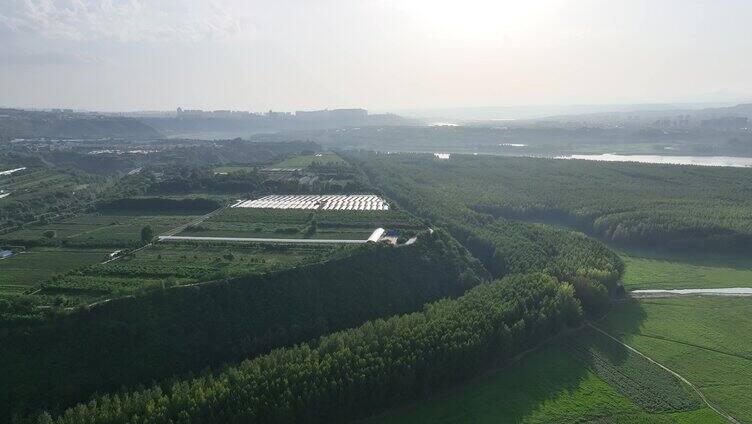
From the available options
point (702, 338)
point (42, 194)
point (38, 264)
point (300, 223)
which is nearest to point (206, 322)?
point (38, 264)

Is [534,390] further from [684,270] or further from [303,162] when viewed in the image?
[303,162]

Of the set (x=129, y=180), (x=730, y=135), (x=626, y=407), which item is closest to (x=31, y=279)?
(x=626, y=407)

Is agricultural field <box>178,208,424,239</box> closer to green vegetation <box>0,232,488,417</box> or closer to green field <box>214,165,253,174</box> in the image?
green vegetation <box>0,232,488,417</box>

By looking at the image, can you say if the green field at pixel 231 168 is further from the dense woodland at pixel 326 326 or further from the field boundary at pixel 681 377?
the field boundary at pixel 681 377

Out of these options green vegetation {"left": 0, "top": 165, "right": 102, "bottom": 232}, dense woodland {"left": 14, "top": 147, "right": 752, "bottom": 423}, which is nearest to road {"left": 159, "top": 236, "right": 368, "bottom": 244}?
dense woodland {"left": 14, "top": 147, "right": 752, "bottom": 423}

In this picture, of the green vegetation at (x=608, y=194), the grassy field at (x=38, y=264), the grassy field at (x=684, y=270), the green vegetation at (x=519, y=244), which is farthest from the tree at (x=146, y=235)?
the grassy field at (x=684, y=270)

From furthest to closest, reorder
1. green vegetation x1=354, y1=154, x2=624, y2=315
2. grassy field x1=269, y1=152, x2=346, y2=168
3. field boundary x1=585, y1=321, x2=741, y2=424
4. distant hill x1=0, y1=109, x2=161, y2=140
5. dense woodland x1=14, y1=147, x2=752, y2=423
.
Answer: distant hill x1=0, y1=109, x2=161, y2=140
grassy field x1=269, y1=152, x2=346, y2=168
green vegetation x1=354, y1=154, x2=624, y2=315
field boundary x1=585, y1=321, x2=741, y2=424
dense woodland x1=14, y1=147, x2=752, y2=423
